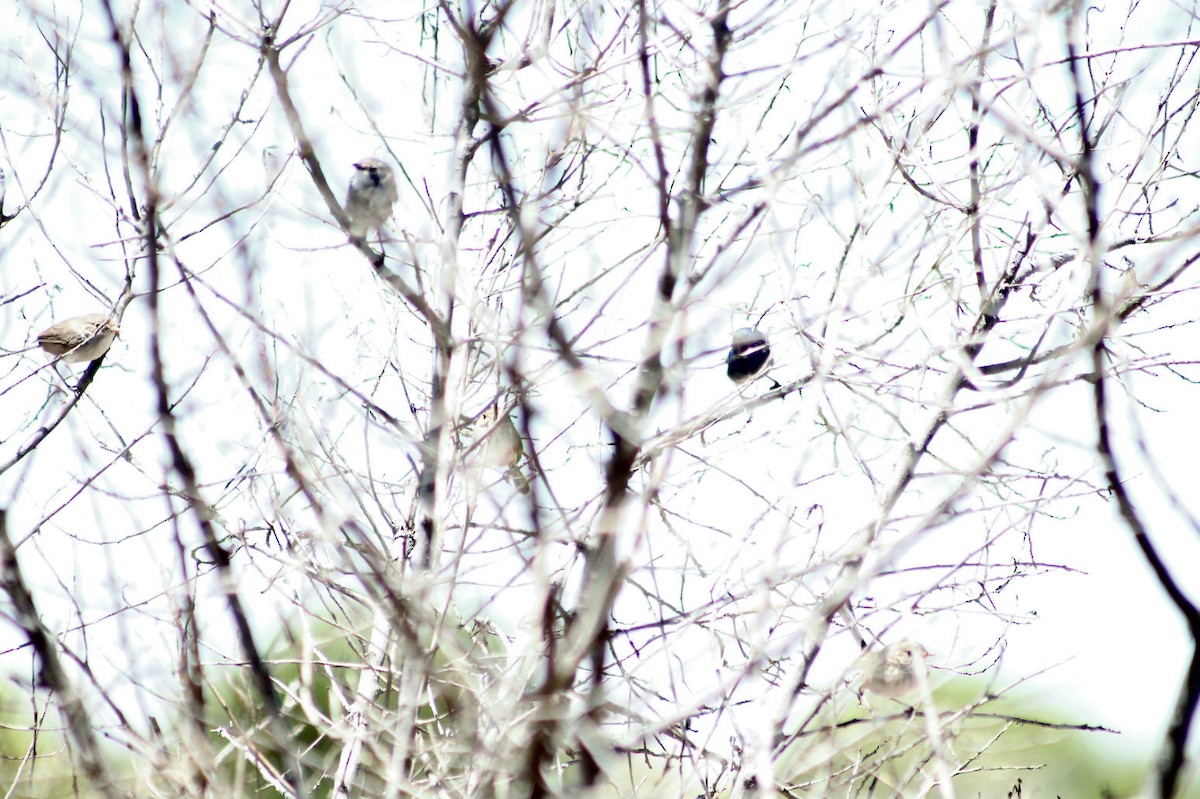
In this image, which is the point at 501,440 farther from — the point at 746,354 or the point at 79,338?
the point at 79,338

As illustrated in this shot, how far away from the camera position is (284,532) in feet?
11.8

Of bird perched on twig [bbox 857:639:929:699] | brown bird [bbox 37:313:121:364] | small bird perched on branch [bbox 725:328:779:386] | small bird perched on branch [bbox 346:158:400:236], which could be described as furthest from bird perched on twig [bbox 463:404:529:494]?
brown bird [bbox 37:313:121:364]

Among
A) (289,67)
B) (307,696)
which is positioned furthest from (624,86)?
(307,696)

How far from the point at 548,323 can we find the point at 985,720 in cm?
251

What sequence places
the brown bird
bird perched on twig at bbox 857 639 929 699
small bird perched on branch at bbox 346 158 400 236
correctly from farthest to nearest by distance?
the brown bird < small bird perched on branch at bbox 346 158 400 236 < bird perched on twig at bbox 857 639 929 699

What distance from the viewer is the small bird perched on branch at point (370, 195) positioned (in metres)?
4.25

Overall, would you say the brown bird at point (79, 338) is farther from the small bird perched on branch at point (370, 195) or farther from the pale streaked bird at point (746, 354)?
the pale streaked bird at point (746, 354)

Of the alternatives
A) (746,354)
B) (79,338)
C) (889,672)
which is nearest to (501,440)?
(746,354)

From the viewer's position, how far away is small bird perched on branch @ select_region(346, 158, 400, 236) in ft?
13.9

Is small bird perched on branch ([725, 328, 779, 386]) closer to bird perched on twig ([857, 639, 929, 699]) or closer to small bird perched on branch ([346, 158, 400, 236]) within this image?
bird perched on twig ([857, 639, 929, 699])

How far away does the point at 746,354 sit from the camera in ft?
14.4

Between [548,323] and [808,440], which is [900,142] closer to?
[808,440]

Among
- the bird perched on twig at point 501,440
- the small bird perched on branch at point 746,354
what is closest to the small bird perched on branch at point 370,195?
the bird perched on twig at point 501,440

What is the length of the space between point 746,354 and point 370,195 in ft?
5.35
